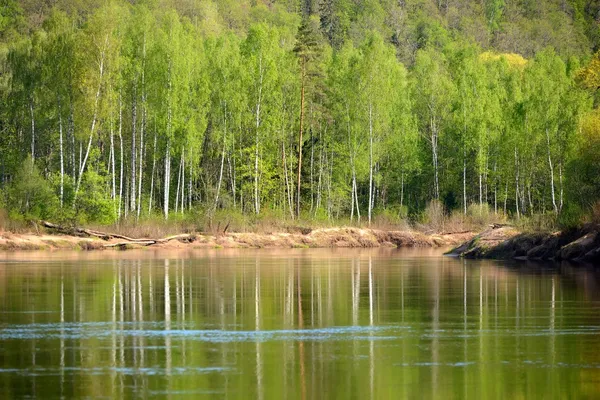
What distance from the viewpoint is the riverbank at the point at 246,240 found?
54.6m

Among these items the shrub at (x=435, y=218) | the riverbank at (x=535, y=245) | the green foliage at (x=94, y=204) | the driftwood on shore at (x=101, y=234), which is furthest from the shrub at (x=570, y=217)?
the green foliage at (x=94, y=204)

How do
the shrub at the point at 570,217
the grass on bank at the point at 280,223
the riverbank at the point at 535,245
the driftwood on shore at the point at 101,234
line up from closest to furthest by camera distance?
the riverbank at the point at 535,245
the shrub at the point at 570,217
the grass on bank at the point at 280,223
the driftwood on shore at the point at 101,234

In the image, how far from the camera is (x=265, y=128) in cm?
7456

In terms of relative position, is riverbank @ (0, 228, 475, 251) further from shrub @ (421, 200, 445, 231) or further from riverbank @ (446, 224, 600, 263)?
riverbank @ (446, 224, 600, 263)

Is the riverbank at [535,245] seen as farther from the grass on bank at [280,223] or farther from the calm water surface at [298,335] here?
the calm water surface at [298,335]

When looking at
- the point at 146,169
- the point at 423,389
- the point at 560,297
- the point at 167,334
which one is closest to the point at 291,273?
the point at 560,297

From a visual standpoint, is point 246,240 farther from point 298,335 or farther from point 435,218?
point 298,335

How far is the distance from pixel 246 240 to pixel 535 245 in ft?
64.5

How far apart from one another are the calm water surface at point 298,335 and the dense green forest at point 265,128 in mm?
22440

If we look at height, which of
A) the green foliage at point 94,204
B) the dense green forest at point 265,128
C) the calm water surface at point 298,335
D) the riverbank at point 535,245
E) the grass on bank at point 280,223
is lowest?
the calm water surface at point 298,335

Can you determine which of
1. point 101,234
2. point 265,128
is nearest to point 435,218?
point 265,128

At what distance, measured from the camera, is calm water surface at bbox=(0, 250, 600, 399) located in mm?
15016

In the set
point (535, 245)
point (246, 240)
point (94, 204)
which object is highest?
point (94, 204)

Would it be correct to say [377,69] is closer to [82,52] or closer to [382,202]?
[382,202]
